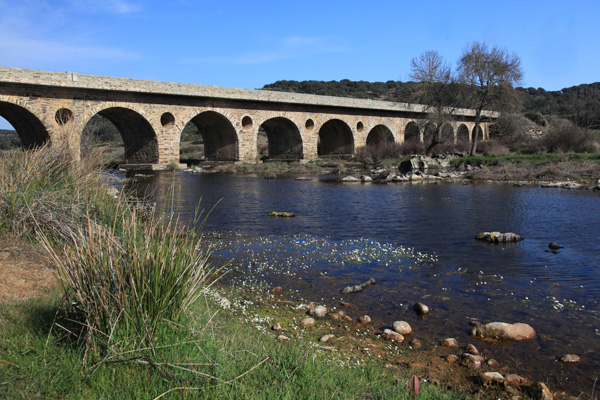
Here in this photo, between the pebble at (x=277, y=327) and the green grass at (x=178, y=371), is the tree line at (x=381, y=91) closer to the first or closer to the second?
the pebble at (x=277, y=327)

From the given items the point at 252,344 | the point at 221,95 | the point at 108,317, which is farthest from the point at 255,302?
the point at 221,95

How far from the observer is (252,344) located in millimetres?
3215

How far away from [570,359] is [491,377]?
0.89m

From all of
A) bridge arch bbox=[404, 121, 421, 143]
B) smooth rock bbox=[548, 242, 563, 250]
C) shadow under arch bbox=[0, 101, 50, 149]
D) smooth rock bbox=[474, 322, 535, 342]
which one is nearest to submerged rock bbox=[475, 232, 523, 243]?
smooth rock bbox=[548, 242, 563, 250]

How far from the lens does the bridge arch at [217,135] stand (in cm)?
3020

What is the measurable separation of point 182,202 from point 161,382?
11149mm

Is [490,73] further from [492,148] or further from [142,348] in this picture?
[142,348]

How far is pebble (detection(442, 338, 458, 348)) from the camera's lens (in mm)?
3957

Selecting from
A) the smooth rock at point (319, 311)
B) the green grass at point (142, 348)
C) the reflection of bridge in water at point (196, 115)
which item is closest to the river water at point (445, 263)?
the smooth rock at point (319, 311)

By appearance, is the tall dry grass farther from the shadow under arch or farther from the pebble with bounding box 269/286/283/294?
the shadow under arch

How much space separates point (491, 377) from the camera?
3.34 metres

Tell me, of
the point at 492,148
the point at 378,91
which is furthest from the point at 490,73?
the point at 378,91

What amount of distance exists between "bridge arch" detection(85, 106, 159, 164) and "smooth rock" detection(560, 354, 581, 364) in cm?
2506

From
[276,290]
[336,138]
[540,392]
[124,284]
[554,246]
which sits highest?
[336,138]
